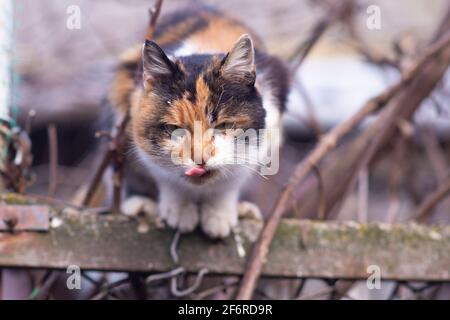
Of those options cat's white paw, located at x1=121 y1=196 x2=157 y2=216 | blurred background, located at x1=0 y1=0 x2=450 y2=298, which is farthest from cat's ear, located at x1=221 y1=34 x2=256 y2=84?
blurred background, located at x1=0 y1=0 x2=450 y2=298

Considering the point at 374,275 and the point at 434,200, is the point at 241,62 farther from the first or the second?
the point at 434,200

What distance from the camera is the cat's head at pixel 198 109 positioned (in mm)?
1347

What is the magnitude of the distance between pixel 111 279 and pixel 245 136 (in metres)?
0.63

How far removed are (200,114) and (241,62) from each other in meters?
0.14

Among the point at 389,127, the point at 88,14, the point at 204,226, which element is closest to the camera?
the point at 204,226

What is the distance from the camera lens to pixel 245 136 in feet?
4.81

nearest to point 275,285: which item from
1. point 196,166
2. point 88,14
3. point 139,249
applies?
point 139,249

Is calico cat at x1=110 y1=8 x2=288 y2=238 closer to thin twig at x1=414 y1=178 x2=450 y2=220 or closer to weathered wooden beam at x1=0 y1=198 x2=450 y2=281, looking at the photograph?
weathered wooden beam at x1=0 y1=198 x2=450 y2=281

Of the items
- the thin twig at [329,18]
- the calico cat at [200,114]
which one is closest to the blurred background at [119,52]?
the thin twig at [329,18]

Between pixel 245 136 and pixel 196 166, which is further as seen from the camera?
pixel 245 136

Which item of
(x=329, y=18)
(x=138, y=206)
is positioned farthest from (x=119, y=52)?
(x=138, y=206)

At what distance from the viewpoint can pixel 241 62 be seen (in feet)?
4.53

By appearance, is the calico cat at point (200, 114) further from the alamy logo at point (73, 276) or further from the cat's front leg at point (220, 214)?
the alamy logo at point (73, 276)

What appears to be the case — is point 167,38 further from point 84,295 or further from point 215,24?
point 84,295
